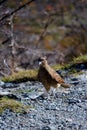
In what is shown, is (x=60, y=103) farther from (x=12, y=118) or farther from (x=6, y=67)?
(x=6, y=67)

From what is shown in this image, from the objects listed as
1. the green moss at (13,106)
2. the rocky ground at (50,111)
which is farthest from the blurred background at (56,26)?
the green moss at (13,106)

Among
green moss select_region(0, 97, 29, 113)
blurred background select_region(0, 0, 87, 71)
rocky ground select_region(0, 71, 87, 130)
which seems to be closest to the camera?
rocky ground select_region(0, 71, 87, 130)

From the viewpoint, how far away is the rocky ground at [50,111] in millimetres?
6449

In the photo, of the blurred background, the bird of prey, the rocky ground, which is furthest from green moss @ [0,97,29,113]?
the blurred background

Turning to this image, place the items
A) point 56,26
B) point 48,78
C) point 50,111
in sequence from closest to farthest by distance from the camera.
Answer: point 50,111, point 48,78, point 56,26

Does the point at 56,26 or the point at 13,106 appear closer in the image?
the point at 13,106

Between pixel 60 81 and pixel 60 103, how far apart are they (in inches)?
17.1

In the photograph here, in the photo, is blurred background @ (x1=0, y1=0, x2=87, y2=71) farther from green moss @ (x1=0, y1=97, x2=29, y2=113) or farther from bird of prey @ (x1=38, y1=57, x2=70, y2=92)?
green moss @ (x1=0, y1=97, x2=29, y2=113)

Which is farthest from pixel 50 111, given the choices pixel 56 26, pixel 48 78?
pixel 56 26

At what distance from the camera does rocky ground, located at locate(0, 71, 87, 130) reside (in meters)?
6.45

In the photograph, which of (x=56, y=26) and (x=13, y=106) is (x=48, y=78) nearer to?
(x=13, y=106)

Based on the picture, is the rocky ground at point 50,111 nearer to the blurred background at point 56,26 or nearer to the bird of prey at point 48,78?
the bird of prey at point 48,78

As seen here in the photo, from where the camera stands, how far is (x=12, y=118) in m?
6.78

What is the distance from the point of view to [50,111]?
23.1 feet
